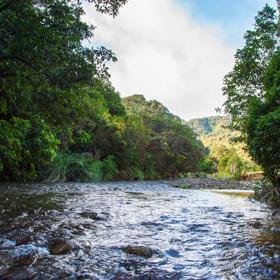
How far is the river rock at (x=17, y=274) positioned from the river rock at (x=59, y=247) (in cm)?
66

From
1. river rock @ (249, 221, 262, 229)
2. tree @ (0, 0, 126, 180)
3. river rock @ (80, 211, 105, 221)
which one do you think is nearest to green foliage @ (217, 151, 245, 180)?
tree @ (0, 0, 126, 180)

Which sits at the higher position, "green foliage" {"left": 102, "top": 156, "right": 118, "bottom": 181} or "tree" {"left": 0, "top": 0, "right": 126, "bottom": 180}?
"tree" {"left": 0, "top": 0, "right": 126, "bottom": 180}

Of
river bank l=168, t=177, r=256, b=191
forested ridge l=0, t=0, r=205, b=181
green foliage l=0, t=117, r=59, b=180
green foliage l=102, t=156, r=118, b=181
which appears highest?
forested ridge l=0, t=0, r=205, b=181

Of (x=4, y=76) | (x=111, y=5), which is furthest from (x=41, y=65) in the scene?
(x=111, y=5)

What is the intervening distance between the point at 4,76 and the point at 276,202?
915 cm

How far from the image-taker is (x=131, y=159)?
38750 millimetres

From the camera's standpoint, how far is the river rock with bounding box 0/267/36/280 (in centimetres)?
274

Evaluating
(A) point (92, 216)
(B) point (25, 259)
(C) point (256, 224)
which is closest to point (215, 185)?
(C) point (256, 224)

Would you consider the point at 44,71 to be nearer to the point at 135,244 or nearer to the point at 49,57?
the point at 49,57

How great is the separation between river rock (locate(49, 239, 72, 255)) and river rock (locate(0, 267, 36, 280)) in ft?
2.16

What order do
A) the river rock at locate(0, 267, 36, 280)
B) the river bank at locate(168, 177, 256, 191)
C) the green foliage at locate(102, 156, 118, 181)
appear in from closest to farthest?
the river rock at locate(0, 267, 36, 280) → the river bank at locate(168, 177, 256, 191) → the green foliage at locate(102, 156, 118, 181)

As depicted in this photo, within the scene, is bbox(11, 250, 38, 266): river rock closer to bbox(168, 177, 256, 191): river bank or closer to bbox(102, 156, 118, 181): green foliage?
bbox(168, 177, 256, 191): river bank

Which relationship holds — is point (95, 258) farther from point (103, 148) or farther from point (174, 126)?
point (174, 126)

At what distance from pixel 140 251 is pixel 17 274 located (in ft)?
4.82
